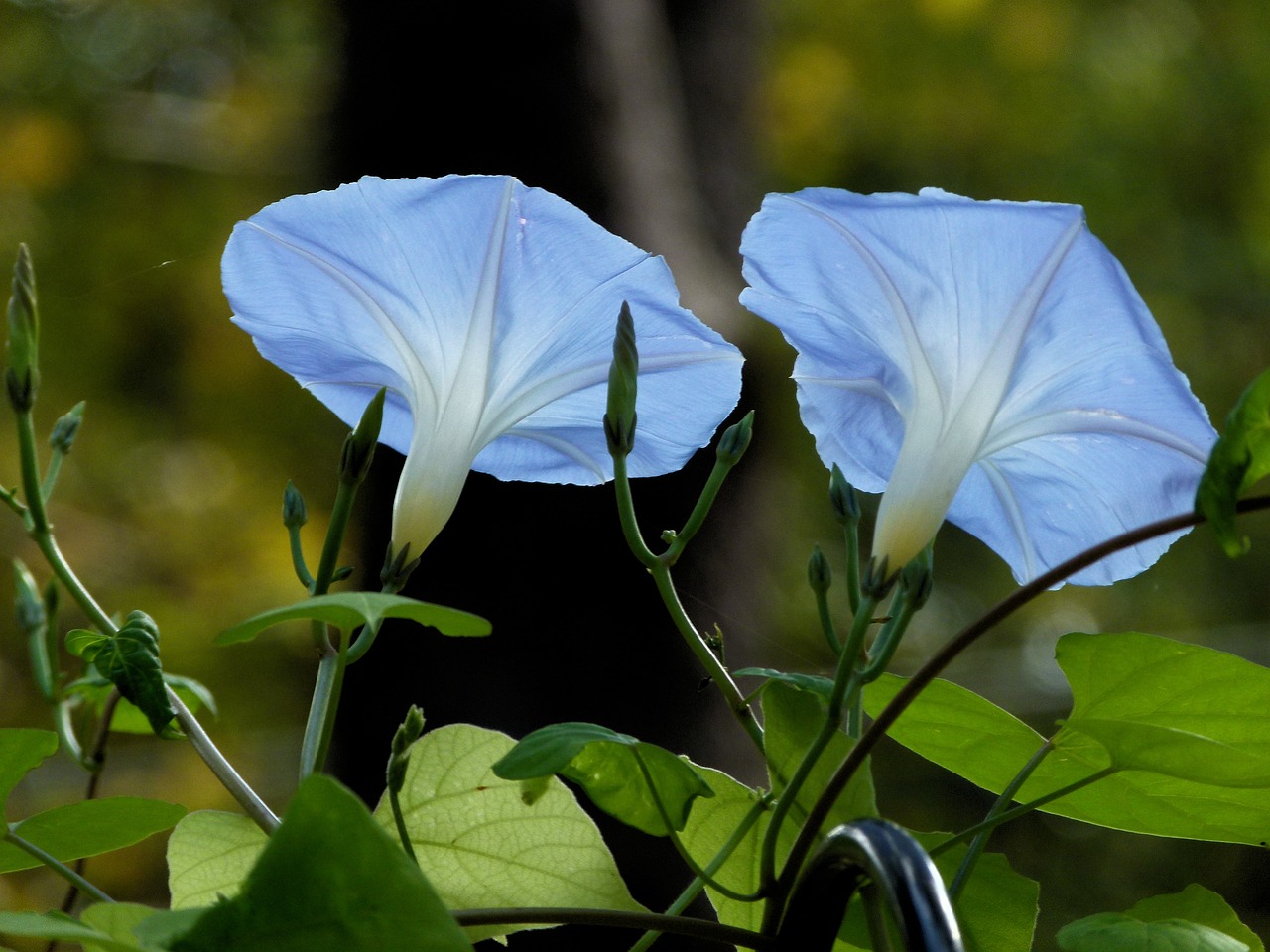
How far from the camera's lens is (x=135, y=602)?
3.63 meters

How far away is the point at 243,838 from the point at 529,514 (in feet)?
2.61

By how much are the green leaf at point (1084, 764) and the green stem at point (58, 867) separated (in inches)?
10.7

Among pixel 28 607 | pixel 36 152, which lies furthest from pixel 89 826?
pixel 36 152

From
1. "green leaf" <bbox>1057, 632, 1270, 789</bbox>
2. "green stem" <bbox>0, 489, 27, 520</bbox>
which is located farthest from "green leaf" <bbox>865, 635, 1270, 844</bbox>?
"green stem" <bbox>0, 489, 27, 520</bbox>

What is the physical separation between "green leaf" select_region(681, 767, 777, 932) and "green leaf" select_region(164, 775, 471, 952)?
194mm

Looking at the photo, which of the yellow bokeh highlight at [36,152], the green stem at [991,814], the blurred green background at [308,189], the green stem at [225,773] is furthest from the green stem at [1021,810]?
the yellow bokeh highlight at [36,152]

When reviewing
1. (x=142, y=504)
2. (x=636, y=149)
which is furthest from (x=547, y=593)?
(x=142, y=504)

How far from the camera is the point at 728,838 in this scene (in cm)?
48

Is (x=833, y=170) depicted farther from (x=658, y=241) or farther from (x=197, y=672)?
(x=658, y=241)

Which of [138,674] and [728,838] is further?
[728,838]

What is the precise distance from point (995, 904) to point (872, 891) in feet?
0.45

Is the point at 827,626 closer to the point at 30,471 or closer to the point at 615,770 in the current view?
the point at 615,770

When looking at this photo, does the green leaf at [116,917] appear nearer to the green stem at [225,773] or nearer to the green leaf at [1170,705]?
the green stem at [225,773]

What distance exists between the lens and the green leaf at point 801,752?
41 cm
